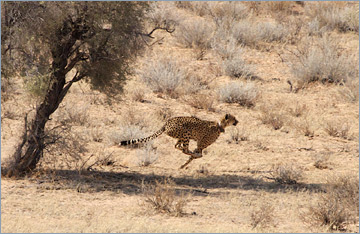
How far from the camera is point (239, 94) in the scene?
1597 centimetres

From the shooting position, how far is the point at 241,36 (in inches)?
834

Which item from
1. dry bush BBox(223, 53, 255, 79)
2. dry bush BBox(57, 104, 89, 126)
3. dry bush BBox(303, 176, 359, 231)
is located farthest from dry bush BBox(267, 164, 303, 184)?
dry bush BBox(223, 53, 255, 79)

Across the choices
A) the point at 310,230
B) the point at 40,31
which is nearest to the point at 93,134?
the point at 40,31

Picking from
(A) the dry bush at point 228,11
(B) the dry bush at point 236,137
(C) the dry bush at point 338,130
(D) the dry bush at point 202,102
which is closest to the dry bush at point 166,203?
(B) the dry bush at point 236,137

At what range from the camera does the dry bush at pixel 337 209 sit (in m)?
8.33

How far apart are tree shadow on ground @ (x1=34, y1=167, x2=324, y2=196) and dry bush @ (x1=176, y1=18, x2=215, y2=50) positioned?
9635 mm

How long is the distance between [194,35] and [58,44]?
10.8 metres

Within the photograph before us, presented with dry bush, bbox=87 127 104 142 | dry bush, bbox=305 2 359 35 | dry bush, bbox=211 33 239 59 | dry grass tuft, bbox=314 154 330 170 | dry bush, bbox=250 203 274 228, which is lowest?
dry grass tuft, bbox=314 154 330 170

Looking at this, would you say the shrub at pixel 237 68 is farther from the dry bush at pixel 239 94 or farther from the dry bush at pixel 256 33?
the dry bush at pixel 256 33

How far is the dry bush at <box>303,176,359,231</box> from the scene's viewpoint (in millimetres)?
8328

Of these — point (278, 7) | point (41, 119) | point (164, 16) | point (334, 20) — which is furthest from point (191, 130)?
point (278, 7)

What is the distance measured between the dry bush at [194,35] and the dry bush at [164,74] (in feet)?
6.00

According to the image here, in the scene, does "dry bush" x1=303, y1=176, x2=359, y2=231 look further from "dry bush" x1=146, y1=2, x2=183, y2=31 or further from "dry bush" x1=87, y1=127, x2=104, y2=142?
"dry bush" x1=146, y1=2, x2=183, y2=31

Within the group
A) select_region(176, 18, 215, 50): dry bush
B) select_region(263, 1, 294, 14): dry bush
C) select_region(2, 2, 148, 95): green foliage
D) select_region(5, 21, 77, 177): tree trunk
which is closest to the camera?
select_region(2, 2, 148, 95): green foliage
